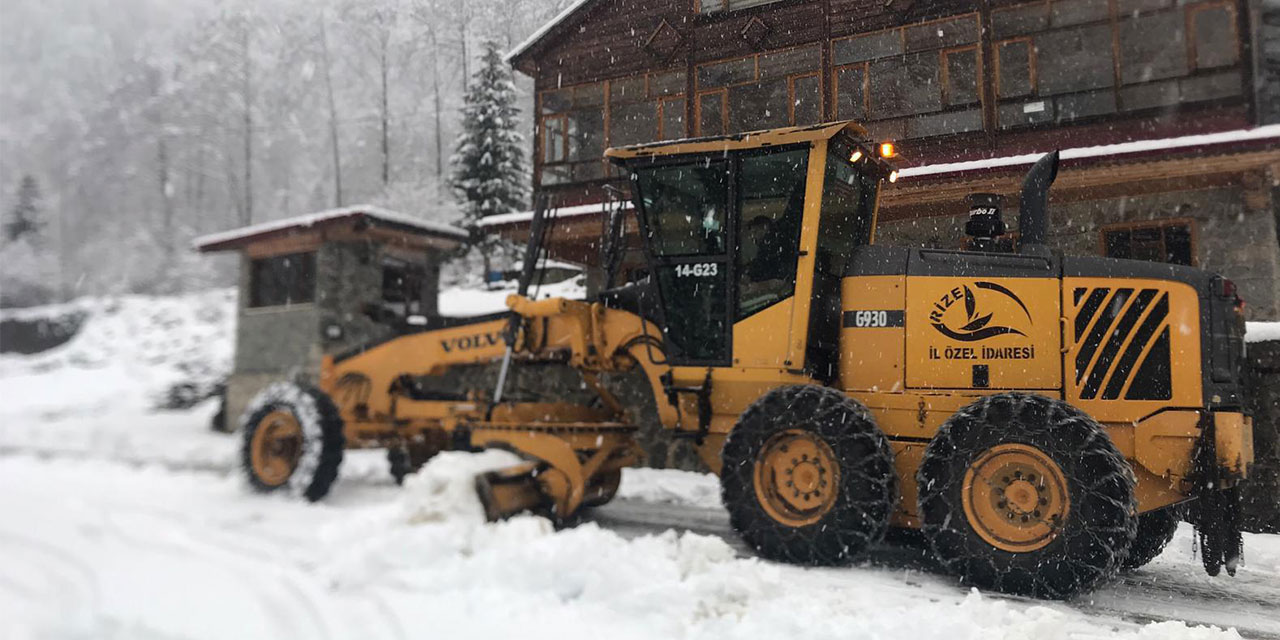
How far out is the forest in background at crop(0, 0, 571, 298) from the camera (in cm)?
272

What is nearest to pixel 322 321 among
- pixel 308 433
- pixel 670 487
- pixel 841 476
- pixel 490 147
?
pixel 308 433

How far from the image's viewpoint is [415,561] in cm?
244

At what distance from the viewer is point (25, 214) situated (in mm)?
3080

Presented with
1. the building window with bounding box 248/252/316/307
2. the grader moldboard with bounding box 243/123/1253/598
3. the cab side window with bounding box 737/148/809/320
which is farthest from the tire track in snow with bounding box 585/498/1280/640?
the building window with bounding box 248/252/316/307

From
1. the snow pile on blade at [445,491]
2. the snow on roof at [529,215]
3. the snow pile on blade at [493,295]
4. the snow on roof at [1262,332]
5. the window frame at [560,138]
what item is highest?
the window frame at [560,138]

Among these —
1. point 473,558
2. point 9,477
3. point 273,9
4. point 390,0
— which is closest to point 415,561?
point 473,558

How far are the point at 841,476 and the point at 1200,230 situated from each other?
2267mm

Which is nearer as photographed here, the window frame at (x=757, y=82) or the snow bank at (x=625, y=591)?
the snow bank at (x=625, y=591)

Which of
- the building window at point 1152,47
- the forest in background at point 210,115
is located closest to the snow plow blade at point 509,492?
the forest in background at point 210,115

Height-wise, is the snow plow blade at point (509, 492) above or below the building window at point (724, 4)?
below

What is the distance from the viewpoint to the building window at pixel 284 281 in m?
6.90

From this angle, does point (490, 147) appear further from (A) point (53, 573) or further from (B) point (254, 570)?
(A) point (53, 573)

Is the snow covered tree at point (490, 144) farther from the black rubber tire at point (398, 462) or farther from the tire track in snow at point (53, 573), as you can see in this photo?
the black rubber tire at point (398, 462)

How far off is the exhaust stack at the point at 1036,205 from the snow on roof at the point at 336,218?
2591 millimetres
